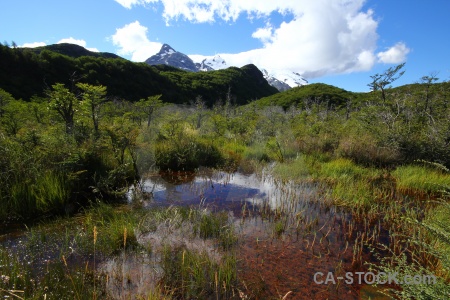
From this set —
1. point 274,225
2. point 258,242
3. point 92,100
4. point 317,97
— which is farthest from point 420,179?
point 317,97

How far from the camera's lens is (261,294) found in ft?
9.87

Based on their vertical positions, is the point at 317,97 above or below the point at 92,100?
above

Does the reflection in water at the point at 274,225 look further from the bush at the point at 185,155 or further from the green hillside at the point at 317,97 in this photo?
the green hillside at the point at 317,97

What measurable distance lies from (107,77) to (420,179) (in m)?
58.0

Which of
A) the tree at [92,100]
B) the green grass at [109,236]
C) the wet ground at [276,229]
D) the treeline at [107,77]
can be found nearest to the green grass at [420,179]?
the wet ground at [276,229]

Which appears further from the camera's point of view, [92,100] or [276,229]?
[92,100]

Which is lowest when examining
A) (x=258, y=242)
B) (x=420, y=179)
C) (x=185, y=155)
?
(x=258, y=242)

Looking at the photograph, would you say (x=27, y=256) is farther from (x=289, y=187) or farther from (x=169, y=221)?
(x=289, y=187)

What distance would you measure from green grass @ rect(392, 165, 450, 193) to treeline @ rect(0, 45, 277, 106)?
21.9m

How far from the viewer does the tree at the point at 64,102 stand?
22.4 feet

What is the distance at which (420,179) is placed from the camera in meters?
7.25

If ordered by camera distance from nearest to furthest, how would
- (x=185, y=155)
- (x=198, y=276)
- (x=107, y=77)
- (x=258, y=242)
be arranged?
(x=198, y=276), (x=258, y=242), (x=185, y=155), (x=107, y=77)

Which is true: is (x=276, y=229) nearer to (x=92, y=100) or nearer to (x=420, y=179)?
(x=420, y=179)

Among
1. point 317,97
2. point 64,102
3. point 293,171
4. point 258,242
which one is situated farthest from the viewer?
point 317,97
